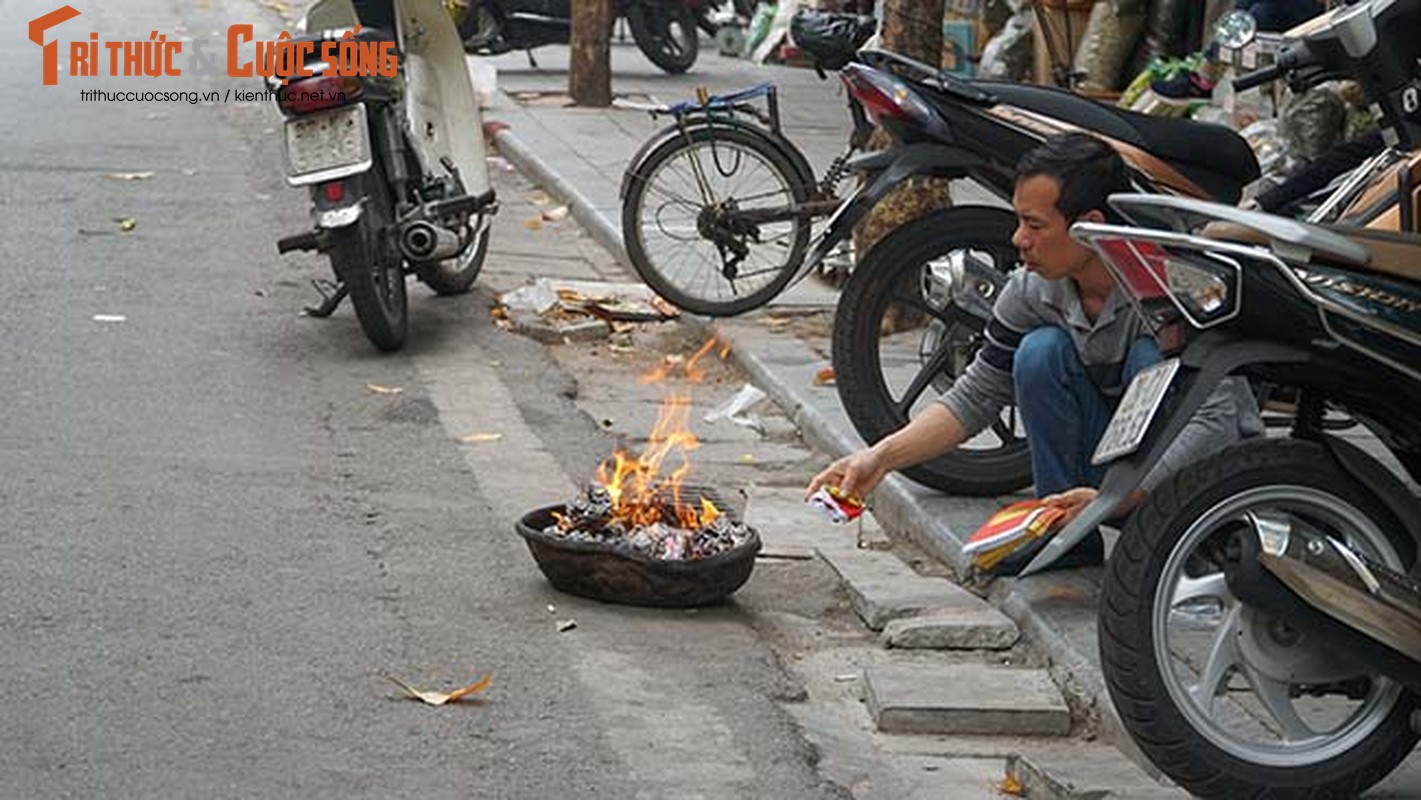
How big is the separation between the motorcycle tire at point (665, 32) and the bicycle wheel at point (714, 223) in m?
10.0

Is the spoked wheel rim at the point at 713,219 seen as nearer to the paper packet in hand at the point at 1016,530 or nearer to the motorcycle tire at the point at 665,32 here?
the paper packet in hand at the point at 1016,530

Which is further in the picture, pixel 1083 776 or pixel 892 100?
pixel 892 100

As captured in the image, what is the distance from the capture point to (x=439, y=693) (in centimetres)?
544

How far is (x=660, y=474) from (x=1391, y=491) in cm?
330

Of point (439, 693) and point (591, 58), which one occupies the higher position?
point (439, 693)

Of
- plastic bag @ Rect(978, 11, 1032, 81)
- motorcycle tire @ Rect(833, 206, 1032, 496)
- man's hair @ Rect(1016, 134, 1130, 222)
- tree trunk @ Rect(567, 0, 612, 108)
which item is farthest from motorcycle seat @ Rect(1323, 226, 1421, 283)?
tree trunk @ Rect(567, 0, 612, 108)

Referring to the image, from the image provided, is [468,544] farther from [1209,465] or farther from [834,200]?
[834,200]

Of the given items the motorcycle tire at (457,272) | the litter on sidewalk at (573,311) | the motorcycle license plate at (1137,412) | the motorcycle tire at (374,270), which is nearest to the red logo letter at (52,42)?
the motorcycle tire at (457,272)

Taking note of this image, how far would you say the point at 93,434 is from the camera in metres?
7.71

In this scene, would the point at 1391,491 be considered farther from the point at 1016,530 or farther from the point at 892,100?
the point at 892,100

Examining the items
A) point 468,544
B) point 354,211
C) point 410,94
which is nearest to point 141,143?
point 410,94

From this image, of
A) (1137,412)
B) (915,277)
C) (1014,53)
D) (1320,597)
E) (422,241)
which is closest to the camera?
(1320,597)

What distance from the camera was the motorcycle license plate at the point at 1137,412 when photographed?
480cm

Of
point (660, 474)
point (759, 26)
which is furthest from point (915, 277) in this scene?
point (759, 26)
